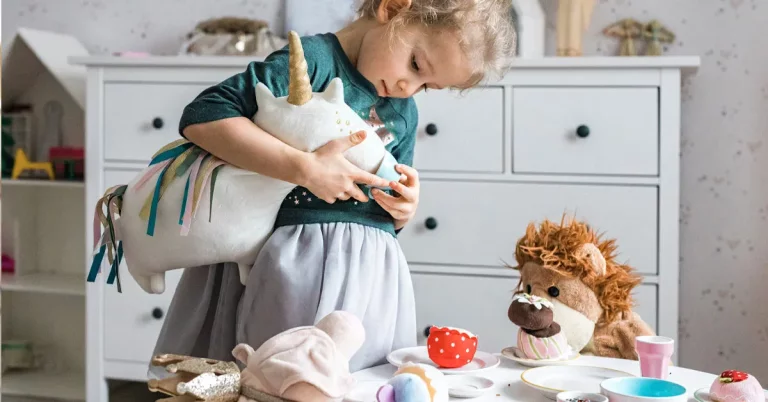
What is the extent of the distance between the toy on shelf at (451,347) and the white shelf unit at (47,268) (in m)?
1.68

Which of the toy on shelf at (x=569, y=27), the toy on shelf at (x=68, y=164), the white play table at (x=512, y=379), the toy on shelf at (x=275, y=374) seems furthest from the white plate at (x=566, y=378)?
the toy on shelf at (x=68, y=164)

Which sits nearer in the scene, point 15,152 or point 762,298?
point 762,298

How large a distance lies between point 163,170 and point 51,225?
1.69 meters

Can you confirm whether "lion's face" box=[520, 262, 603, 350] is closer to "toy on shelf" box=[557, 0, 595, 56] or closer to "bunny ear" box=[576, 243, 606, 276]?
"bunny ear" box=[576, 243, 606, 276]

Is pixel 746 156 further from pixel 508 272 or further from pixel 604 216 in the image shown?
pixel 508 272

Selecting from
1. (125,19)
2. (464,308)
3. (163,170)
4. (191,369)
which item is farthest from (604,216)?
(125,19)

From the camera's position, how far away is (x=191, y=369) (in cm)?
70

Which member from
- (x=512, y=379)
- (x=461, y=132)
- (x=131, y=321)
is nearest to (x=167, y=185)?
(x=512, y=379)

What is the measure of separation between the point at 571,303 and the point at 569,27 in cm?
109

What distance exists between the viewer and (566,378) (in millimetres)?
943

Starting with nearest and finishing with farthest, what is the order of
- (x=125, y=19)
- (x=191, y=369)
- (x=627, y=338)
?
(x=191, y=369) → (x=627, y=338) → (x=125, y=19)

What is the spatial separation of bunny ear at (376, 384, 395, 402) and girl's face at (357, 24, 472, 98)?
1.38 feet

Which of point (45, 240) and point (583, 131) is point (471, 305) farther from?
point (45, 240)

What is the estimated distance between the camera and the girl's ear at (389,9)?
3.31ft
